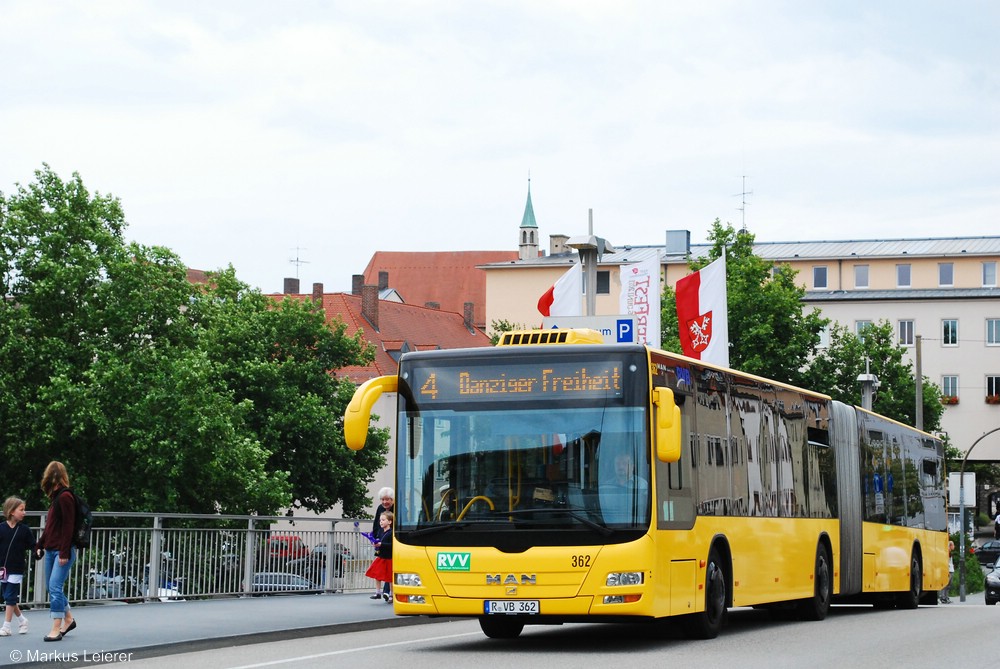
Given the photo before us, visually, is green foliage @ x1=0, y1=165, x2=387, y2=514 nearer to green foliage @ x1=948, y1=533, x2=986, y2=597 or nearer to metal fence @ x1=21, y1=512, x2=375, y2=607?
metal fence @ x1=21, y1=512, x2=375, y2=607

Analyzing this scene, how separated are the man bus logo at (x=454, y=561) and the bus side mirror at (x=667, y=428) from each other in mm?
2083

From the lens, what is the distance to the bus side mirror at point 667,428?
13883 mm

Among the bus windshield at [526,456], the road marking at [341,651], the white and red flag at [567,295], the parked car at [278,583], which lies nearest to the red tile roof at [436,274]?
the white and red flag at [567,295]

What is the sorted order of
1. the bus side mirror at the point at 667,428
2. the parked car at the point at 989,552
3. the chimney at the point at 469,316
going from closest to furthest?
the bus side mirror at the point at 667,428 < the parked car at the point at 989,552 < the chimney at the point at 469,316

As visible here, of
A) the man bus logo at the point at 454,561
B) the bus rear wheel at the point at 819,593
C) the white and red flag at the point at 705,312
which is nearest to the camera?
the man bus logo at the point at 454,561

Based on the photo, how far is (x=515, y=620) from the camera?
52.3 feet

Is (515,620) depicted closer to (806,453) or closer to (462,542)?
(462,542)

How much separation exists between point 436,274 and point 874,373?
87.9 metres

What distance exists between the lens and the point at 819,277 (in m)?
107

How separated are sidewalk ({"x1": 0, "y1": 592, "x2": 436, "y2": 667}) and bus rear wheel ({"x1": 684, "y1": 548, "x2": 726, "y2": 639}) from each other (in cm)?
459

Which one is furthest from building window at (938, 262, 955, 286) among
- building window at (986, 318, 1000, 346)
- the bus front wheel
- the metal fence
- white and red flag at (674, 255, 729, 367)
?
the metal fence

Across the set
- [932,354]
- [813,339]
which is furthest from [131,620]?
[932,354]

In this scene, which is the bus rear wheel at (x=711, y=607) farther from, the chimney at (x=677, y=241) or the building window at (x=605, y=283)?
the building window at (x=605, y=283)

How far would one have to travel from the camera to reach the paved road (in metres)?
14.1
